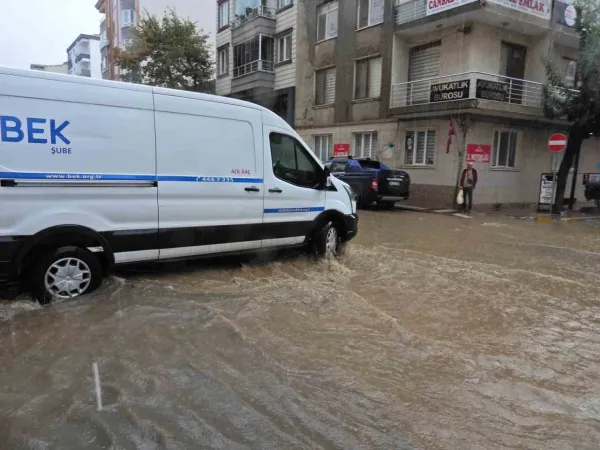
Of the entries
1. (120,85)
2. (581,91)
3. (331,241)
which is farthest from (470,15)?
(120,85)

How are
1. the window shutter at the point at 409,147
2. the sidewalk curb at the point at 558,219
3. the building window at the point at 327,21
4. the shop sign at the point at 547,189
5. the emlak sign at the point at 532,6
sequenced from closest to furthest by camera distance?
the sidewalk curb at the point at 558,219 → the emlak sign at the point at 532,6 → the shop sign at the point at 547,189 → the window shutter at the point at 409,147 → the building window at the point at 327,21

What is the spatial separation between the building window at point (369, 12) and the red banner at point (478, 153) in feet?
23.2

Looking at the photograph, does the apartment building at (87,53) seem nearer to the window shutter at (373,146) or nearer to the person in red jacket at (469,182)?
the window shutter at (373,146)

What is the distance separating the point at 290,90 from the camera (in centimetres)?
2561

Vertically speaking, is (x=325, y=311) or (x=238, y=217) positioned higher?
(x=238, y=217)

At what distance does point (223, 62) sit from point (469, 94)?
19427mm

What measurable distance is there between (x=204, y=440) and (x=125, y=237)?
117 inches

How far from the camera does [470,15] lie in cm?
1633

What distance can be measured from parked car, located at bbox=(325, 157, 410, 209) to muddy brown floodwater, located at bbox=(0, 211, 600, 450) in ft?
29.7

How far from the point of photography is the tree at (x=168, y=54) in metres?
28.2

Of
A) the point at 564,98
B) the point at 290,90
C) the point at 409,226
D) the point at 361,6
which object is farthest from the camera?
the point at 290,90

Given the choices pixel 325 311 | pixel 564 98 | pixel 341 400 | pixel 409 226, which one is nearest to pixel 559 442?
pixel 341 400

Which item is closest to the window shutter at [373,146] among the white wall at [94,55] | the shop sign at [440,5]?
the shop sign at [440,5]

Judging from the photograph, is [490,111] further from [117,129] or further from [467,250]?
[117,129]
